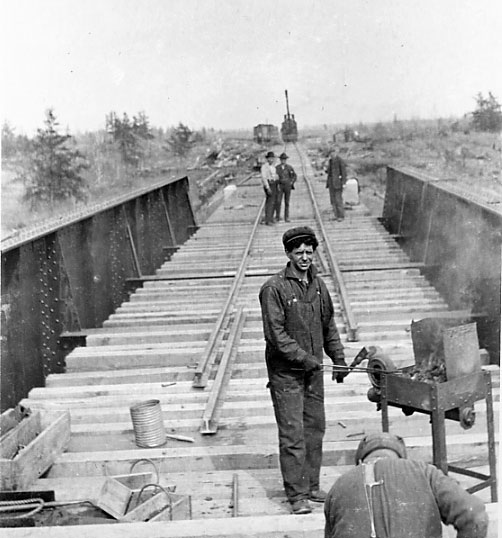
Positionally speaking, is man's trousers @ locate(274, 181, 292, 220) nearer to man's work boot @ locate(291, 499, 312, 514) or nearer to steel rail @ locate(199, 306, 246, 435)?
steel rail @ locate(199, 306, 246, 435)

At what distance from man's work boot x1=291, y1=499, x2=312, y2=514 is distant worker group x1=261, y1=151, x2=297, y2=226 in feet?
26.7

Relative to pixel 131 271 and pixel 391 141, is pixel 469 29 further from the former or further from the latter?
pixel 391 141

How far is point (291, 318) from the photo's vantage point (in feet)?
14.6

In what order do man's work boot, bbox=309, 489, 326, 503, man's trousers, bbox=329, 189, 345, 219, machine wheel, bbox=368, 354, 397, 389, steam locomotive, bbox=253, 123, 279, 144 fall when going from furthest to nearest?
steam locomotive, bbox=253, 123, 279, 144, man's trousers, bbox=329, 189, 345, 219, man's work boot, bbox=309, 489, 326, 503, machine wheel, bbox=368, 354, 397, 389

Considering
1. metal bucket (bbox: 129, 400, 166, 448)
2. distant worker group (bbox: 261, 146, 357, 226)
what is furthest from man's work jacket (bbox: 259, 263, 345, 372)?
distant worker group (bbox: 261, 146, 357, 226)

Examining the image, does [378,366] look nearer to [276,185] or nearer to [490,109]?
[276,185]

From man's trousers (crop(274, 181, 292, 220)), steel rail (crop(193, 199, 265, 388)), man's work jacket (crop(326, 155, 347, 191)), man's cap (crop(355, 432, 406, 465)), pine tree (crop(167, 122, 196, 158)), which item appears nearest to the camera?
man's cap (crop(355, 432, 406, 465))

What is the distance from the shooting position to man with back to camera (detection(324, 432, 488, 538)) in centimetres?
261

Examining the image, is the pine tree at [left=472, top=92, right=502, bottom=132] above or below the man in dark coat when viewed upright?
above

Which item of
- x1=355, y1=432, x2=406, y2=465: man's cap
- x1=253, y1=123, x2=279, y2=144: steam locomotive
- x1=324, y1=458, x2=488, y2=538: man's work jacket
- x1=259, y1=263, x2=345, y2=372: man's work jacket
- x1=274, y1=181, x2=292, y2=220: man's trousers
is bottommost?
x1=324, y1=458, x2=488, y2=538: man's work jacket

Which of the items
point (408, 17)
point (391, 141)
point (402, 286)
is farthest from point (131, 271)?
point (391, 141)

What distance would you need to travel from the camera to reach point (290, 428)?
4.41m

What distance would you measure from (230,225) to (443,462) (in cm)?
1039

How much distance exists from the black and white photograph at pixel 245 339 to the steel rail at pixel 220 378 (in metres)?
0.03
